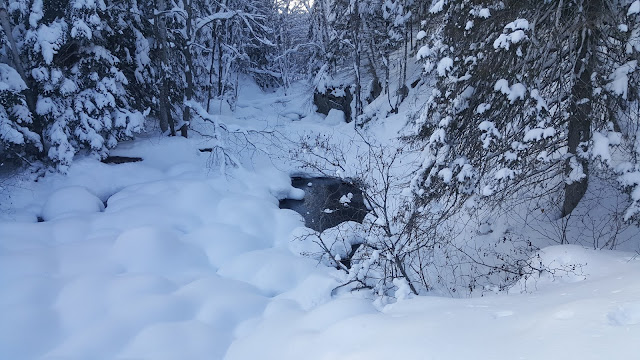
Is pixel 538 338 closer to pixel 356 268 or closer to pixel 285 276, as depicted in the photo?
pixel 356 268

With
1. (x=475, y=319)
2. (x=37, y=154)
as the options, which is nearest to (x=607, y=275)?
(x=475, y=319)

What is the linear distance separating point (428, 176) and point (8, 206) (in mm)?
9475

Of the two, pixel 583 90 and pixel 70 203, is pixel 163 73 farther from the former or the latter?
pixel 583 90

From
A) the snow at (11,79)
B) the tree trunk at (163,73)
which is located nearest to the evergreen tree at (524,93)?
the snow at (11,79)

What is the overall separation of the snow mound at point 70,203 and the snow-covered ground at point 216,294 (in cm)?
4

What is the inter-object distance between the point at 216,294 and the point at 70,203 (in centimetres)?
553

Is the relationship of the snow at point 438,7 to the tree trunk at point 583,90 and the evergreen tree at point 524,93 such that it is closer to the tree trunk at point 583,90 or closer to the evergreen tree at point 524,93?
the evergreen tree at point 524,93

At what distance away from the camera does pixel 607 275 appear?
14.3 ft

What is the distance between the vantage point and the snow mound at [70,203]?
946 cm

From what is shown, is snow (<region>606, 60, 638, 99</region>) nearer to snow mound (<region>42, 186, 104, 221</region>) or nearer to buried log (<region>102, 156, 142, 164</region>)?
snow mound (<region>42, 186, 104, 221</region>)

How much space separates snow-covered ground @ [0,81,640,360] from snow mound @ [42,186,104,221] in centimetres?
4

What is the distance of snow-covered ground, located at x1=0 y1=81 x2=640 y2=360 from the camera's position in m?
3.27

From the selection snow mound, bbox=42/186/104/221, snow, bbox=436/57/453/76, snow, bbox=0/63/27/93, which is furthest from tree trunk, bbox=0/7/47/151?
snow, bbox=436/57/453/76

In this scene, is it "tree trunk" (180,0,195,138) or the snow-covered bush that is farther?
"tree trunk" (180,0,195,138)
